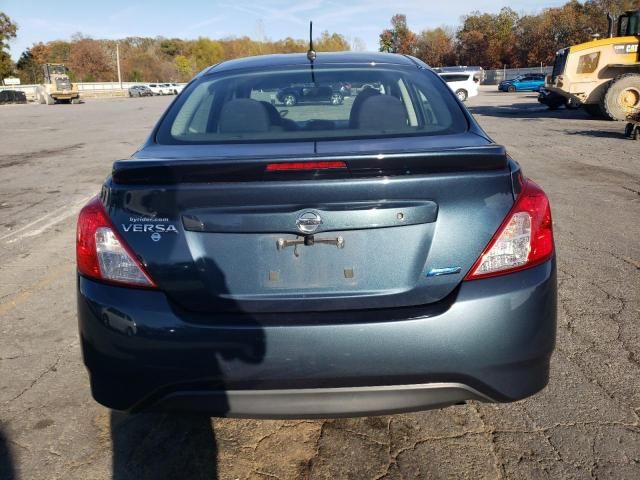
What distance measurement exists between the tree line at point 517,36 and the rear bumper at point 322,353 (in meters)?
60.3

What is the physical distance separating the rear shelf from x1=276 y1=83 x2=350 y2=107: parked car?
131 centimetres

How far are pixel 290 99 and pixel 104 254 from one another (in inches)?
62.5

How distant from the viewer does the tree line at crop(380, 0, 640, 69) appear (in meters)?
63.0

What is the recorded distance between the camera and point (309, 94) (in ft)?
10.5

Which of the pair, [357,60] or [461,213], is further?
[357,60]

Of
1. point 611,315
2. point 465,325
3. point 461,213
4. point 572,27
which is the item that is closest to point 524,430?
point 465,325

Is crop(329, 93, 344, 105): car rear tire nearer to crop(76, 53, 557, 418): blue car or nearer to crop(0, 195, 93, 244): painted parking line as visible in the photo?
crop(76, 53, 557, 418): blue car

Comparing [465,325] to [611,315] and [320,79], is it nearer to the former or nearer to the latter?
[320,79]

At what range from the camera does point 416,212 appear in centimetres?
192

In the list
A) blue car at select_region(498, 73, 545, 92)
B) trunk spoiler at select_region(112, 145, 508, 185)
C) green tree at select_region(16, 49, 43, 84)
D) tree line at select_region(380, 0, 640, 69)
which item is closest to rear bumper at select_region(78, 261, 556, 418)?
trunk spoiler at select_region(112, 145, 508, 185)

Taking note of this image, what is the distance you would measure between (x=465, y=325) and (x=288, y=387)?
2.11ft

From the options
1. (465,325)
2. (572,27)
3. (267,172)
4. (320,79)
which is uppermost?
(572,27)

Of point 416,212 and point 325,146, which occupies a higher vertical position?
point 325,146

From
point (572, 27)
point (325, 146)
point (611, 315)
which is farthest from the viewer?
point (572, 27)
